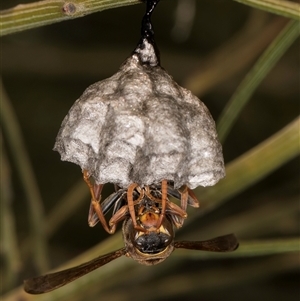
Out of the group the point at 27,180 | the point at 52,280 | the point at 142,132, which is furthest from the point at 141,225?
the point at 27,180

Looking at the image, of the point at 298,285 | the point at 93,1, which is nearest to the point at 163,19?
the point at 298,285

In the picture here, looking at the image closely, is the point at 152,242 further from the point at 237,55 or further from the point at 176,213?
the point at 237,55

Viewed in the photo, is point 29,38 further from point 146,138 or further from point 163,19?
point 146,138

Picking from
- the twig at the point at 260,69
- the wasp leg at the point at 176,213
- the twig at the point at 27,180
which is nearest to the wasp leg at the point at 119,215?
the wasp leg at the point at 176,213

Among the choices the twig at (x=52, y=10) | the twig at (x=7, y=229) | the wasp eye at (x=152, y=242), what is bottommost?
the twig at (x=7, y=229)

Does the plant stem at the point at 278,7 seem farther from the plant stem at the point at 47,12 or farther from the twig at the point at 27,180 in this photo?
the twig at the point at 27,180
